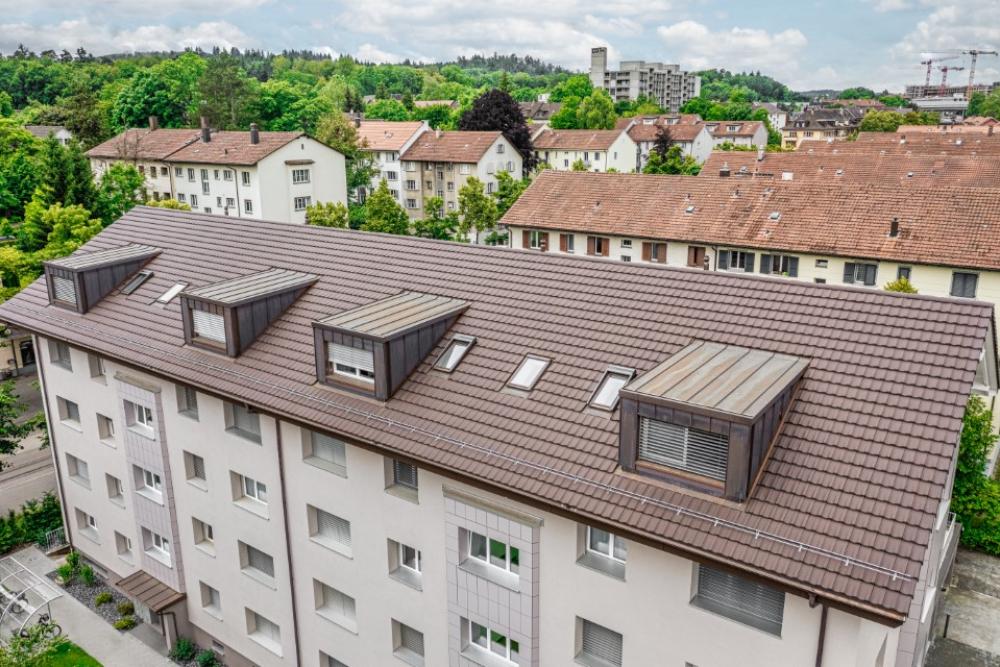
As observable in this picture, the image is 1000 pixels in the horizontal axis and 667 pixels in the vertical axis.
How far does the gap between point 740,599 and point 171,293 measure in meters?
18.3

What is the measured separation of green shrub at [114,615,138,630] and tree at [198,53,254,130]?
78.3 m

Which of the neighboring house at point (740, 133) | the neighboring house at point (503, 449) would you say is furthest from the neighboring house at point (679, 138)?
the neighboring house at point (503, 449)

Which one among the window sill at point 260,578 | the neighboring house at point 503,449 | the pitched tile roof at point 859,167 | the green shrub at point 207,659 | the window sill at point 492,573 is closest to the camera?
the neighboring house at point 503,449

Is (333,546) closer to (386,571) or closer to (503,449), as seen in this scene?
(386,571)

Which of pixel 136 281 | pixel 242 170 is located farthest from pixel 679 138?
pixel 136 281

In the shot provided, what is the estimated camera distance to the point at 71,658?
2267cm

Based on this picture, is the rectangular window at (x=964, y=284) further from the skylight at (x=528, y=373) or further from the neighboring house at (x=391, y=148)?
the neighboring house at (x=391, y=148)

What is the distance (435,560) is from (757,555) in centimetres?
724

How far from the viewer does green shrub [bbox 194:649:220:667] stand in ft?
72.8

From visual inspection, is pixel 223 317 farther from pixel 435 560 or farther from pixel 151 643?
pixel 151 643

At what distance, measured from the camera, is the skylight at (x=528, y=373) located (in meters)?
15.3

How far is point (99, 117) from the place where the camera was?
282ft

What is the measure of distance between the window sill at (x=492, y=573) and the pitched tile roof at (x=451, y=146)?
199 feet

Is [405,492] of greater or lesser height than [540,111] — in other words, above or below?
below
